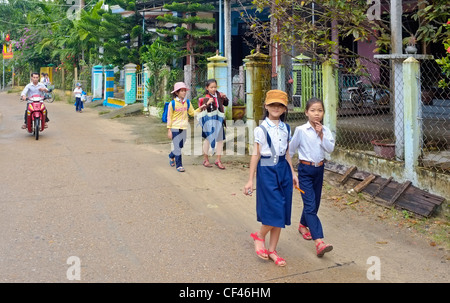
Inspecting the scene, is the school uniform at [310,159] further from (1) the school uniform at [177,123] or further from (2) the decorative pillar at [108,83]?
(2) the decorative pillar at [108,83]

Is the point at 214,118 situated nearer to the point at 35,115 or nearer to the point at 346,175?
the point at 346,175

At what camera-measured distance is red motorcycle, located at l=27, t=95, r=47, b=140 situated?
11.0 meters

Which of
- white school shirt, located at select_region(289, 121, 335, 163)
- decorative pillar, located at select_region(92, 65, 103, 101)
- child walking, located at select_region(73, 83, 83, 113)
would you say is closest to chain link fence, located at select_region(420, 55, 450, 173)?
white school shirt, located at select_region(289, 121, 335, 163)

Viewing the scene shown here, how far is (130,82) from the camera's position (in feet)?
60.0

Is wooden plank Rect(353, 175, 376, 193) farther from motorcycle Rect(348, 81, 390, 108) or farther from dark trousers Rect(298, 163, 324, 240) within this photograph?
motorcycle Rect(348, 81, 390, 108)

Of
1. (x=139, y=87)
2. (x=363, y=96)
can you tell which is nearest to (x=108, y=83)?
(x=139, y=87)

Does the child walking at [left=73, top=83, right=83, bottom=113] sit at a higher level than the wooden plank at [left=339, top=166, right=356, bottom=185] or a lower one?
higher

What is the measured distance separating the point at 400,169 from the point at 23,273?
4.44m

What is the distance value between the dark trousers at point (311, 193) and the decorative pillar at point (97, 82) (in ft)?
63.3

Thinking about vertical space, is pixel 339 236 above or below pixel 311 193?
below

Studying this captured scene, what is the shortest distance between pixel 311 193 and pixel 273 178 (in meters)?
0.54

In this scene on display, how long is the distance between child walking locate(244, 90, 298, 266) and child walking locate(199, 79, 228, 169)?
3.69 meters

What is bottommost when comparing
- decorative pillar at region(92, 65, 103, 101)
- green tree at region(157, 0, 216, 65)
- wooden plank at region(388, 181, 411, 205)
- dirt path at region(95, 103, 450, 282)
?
dirt path at region(95, 103, 450, 282)

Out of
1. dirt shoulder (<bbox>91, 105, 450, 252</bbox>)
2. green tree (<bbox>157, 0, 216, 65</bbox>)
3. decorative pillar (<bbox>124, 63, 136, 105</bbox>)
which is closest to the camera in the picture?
dirt shoulder (<bbox>91, 105, 450, 252</bbox>)
